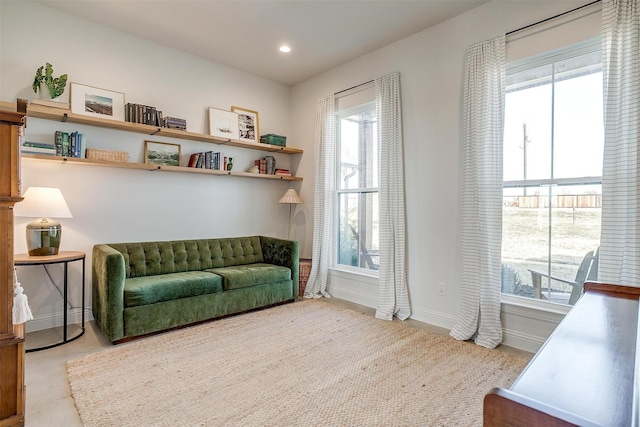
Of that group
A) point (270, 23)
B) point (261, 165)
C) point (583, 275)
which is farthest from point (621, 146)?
point (261, 165)

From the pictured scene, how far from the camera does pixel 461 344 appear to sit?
109 inches

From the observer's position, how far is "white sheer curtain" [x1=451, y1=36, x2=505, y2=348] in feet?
9.14

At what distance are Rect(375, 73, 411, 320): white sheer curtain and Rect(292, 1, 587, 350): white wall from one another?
81mm

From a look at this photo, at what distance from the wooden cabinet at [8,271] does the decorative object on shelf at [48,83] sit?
1757 mm

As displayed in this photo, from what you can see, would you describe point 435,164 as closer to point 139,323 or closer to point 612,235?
point 612,235

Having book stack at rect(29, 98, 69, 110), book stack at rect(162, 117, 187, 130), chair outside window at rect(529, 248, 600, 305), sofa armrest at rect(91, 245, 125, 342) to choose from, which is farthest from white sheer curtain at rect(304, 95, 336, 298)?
book stack at rect(29, 98, 69, 110)

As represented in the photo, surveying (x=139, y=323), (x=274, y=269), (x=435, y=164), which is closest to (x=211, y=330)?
(x=139, y=323)

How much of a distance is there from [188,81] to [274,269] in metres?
2.48

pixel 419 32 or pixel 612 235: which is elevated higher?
pixel 419 32

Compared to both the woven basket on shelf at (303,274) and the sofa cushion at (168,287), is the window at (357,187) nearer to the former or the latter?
the woven basket on shelf at (303,274)

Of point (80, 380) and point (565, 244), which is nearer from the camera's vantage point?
point (80, 380)

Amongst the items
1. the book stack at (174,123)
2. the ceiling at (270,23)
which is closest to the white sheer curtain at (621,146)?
the ceiling at (270,23)

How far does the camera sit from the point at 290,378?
2.18 metres

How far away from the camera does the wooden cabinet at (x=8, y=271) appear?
1540 millimetres
